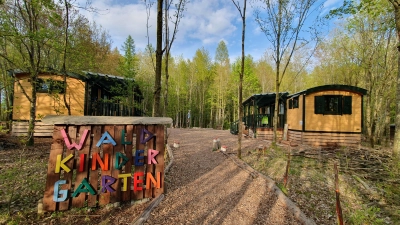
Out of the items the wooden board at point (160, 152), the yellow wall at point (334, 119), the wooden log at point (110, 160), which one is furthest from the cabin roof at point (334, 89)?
the wooden log at point (110, 160)

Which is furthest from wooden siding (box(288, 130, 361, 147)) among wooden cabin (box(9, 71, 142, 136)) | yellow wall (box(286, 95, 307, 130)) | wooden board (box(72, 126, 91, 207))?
wooden cabin (box(9, 71, 142, 136))

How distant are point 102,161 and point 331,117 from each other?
41.2 ft

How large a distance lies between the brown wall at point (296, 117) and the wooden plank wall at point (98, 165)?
10536mm

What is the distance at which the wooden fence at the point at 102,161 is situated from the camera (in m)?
3.20

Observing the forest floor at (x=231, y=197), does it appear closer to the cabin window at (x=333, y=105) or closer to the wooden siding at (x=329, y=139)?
the wooden siding at (x=329, y=139)

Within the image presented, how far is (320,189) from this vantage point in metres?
4.67

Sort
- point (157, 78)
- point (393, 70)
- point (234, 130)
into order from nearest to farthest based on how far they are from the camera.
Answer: point (157, 78), point (393, 70), point (234, 130)

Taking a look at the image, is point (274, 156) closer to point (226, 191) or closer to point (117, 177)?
point (226, 191)

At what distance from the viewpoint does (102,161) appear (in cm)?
346

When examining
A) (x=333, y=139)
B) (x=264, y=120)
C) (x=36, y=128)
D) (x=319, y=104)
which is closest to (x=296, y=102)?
(x=319, y=104)

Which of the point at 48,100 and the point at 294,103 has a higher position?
the point at 294,103

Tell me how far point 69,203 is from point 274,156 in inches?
272

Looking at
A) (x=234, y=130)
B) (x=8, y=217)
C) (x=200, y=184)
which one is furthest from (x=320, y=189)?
(x=234, y=130)

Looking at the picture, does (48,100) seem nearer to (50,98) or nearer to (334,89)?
(50,98)
